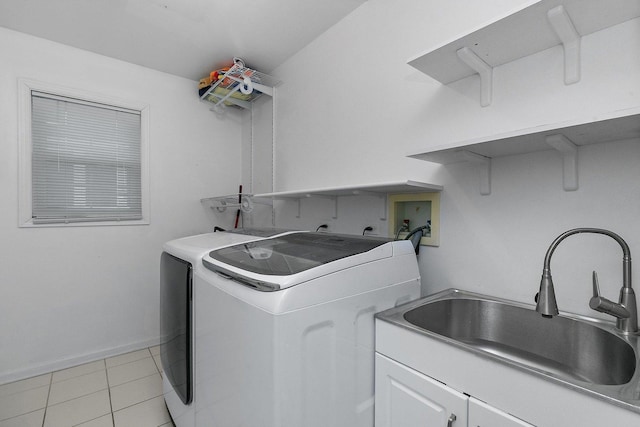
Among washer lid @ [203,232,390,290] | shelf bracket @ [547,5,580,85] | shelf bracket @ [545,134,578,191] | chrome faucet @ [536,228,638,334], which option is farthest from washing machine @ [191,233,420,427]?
shelf bracket @ [547,5,580,85]

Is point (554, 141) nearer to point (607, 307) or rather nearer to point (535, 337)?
point (607, 307)

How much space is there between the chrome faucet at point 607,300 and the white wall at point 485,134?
0.13 m

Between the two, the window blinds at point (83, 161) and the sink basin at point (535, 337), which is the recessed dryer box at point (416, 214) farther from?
the window blinds at point (83, 161)

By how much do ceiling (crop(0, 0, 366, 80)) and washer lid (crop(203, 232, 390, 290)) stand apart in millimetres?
1694

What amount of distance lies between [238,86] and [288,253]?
2.08 metres

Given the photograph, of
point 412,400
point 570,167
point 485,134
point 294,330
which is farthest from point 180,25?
point 412,400

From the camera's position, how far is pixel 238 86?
282 cm

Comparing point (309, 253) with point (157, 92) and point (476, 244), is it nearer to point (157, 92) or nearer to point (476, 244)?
point (476, 244)

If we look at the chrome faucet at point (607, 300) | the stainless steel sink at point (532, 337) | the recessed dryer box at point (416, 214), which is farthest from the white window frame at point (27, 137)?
the chrome faucet at point (607, 300)

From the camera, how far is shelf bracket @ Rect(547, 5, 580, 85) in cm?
109

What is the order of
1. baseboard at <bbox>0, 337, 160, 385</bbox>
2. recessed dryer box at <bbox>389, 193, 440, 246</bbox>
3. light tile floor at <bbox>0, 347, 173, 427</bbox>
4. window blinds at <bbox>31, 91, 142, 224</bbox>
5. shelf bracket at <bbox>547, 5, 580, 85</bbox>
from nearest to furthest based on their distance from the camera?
shelf bracket at <bbox>547, 5, 580, 85</bbox>
recessed dryer box at <bbox>389, 193, 440, 246</bbox>
light tile floor at <bbox>0, 347, 173, 427</bbox>
baseboard at <bbox>0, 337, 160, 385</bbox>
window blinds at <bbox>31, 91, 142, 224</bbox>

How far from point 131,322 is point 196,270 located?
2.10 meters

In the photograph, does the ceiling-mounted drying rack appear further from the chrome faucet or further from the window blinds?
the chrome faucet

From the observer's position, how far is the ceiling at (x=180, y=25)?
2096mm
